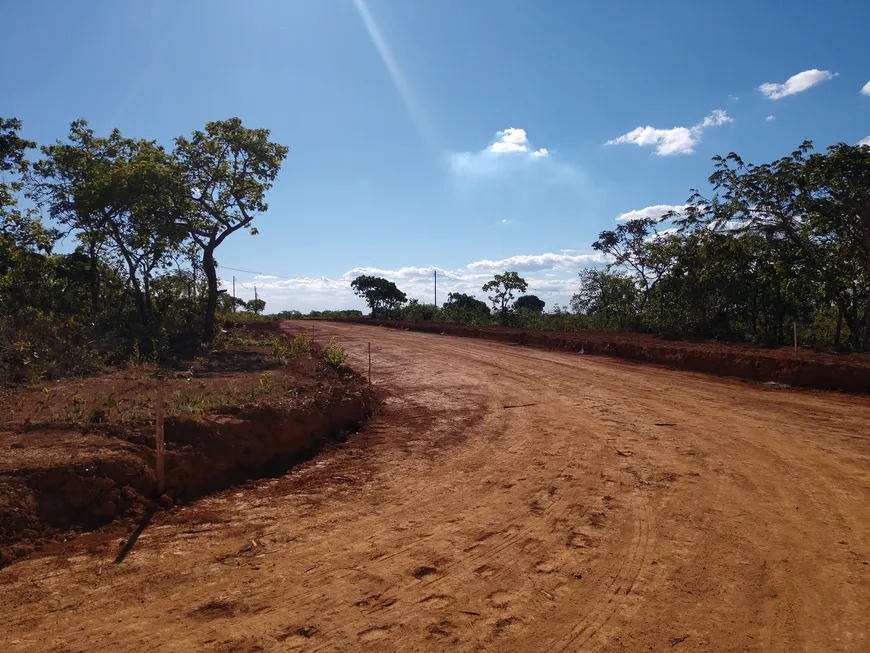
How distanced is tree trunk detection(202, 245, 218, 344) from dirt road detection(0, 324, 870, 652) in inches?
507

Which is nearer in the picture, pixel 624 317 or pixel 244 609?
pixel 244 609

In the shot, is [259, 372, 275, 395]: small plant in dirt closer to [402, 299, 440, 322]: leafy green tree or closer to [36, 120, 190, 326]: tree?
[36, 120, 190, 326]: tree

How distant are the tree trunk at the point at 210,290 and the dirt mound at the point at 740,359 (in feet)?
43.3

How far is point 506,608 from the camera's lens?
150 inches

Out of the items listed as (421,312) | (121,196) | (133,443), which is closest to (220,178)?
(121,196)

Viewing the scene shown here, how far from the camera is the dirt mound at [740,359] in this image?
12641mm

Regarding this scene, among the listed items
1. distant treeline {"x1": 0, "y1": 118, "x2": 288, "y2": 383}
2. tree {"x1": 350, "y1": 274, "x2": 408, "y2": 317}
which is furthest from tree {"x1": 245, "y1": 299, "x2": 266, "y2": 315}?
distant treeline {"x1": 0, "y1": 118, "x2": 288, "y2": 383}

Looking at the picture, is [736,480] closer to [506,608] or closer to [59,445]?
[506,608]

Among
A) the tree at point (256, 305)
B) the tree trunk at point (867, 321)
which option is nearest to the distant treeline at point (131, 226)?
the tree trunk at point (867, 321)

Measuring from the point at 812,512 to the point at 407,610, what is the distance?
426 cm

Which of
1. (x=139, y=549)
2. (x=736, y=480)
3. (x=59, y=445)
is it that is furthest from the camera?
(x=736, y=480)

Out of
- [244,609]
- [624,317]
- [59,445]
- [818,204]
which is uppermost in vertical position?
[818,204]

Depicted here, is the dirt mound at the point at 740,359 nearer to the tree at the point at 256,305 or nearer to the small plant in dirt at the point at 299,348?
the small plant in dirt at the point at 299,348

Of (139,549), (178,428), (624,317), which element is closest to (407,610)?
(139,549)
